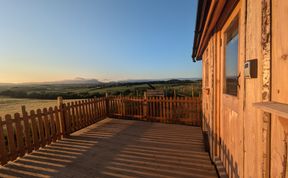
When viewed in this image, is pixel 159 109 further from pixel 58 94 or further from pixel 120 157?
pixel 58 94

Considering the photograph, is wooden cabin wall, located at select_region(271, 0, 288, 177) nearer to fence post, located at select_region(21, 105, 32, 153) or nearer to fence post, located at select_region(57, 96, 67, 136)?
fence post, located at select_region(21, 105, 32, 153)

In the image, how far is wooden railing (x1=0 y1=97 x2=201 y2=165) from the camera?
168 inches

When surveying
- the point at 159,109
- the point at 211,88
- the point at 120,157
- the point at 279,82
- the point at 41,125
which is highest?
the point at 279,82

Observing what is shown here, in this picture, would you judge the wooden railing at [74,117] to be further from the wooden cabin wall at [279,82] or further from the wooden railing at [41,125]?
the wooden cabin wall at [279,82]

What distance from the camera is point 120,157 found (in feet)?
13.5

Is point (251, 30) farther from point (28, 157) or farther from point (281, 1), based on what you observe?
point (28, 157)

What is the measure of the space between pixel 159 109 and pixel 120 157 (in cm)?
415

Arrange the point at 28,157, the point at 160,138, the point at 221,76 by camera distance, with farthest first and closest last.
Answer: the point at 160,138 → the point at 28,157 → the point at 221,76

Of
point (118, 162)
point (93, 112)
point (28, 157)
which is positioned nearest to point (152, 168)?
point (118, 162)

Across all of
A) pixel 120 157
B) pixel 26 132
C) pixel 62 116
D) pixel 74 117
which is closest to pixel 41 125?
pixel 26 132

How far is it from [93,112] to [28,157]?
336 cm

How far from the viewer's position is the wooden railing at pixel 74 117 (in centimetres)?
428

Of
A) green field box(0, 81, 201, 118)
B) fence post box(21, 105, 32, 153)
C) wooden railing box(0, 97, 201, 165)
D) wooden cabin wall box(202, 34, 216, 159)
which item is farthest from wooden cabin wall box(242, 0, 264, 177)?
green field box(0, 81, 201, 118)

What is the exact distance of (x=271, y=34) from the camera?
1.01 metres
